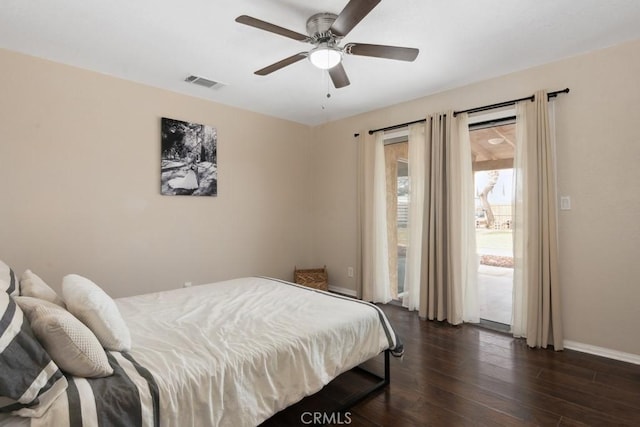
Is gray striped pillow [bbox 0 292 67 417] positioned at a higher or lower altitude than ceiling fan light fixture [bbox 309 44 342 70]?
lower

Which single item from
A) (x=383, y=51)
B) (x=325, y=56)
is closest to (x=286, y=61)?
(x=325, y=56)

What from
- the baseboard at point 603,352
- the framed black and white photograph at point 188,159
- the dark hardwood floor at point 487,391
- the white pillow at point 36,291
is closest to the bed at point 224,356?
the dark hardwood floor at point 487,391

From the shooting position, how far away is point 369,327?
2137 mm

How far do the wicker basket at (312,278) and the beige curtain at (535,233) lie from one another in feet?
7.74

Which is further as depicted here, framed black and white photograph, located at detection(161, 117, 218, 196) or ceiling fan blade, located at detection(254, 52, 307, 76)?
framed black and white photograph, located at detection(161, 117, 218, 196)

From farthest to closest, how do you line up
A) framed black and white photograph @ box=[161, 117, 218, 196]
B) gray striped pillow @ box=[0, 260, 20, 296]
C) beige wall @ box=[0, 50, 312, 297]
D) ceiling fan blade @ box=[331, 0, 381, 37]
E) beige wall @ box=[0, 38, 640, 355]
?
1. framed black and white photograph @ box=[161, 117, 218, 196]
2. beige wall @ box=[0, 50, 312, 297]
3. beige wall @ box=[0, 38, 640, 355]
4. ceiling fan blade @ box=[331, 0, 381, 37]
5. gray striped pillow @ box=[0, 260, 20, 296]

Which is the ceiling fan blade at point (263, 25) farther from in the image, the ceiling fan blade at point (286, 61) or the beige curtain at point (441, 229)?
the beige curtain at point (441, 229)

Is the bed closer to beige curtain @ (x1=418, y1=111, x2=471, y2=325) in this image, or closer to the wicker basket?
beige curtain @ (x1=418, y1=111, x2=471, y2=325)

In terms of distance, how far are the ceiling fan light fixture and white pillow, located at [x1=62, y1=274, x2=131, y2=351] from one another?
1.99 metres

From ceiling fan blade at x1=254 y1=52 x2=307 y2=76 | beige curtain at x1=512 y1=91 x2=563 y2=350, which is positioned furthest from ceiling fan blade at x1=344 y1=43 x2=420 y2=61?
beige curtain at x1=512 y1=91 x2=563 y2=350

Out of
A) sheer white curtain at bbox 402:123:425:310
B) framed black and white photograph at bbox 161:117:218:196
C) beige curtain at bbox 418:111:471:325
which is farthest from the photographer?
sheer white curtain at bbox 402:123:425:310

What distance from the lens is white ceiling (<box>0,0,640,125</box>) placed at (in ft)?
7.18

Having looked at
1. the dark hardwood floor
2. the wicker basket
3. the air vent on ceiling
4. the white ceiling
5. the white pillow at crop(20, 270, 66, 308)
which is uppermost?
the air vent on ceiling

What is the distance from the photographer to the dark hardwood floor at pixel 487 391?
1896mm
